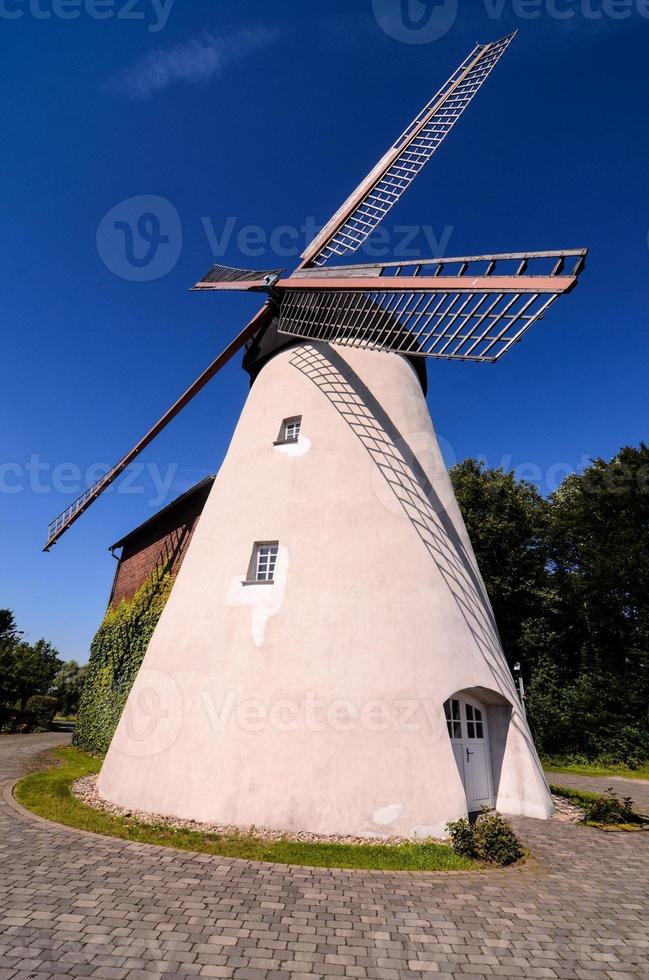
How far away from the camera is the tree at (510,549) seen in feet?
81.4

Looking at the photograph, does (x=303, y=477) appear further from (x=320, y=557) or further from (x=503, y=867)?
(x=503, y=867)

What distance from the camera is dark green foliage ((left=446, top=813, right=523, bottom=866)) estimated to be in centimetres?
647

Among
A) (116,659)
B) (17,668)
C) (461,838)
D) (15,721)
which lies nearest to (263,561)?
(461,838)

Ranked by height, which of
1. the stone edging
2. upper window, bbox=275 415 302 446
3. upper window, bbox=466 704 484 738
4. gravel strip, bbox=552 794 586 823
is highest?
upper window, bbox=275 415 302 446

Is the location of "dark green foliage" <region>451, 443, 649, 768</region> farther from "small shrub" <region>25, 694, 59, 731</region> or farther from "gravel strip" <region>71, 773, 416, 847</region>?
"small shrub" <region>25, 694, 59, 731</region>

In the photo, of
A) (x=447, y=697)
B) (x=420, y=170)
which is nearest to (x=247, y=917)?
(x=447, y=697)

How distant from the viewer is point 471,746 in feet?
29.3

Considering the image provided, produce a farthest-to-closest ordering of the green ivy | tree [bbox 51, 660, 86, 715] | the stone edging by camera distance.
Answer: tree [bbox 51, 660, 86, 715], the green ivy, the stone edging

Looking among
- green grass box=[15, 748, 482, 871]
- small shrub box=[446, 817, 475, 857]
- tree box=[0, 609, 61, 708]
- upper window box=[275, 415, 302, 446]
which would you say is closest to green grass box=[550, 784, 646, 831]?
small shrub box=[446, 817, 475, 857]

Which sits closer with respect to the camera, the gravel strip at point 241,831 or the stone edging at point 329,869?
the stone edging at point 329,869

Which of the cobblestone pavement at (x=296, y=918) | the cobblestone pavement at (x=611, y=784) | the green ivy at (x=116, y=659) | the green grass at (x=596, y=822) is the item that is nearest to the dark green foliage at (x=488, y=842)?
A: the cobblestone pavement at (x=296, y=918)

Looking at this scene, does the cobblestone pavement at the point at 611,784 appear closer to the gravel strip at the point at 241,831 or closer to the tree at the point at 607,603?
the tree at the point at 607,603

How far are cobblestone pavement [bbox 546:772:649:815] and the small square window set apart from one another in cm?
1013

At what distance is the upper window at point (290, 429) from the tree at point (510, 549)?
17.2m
